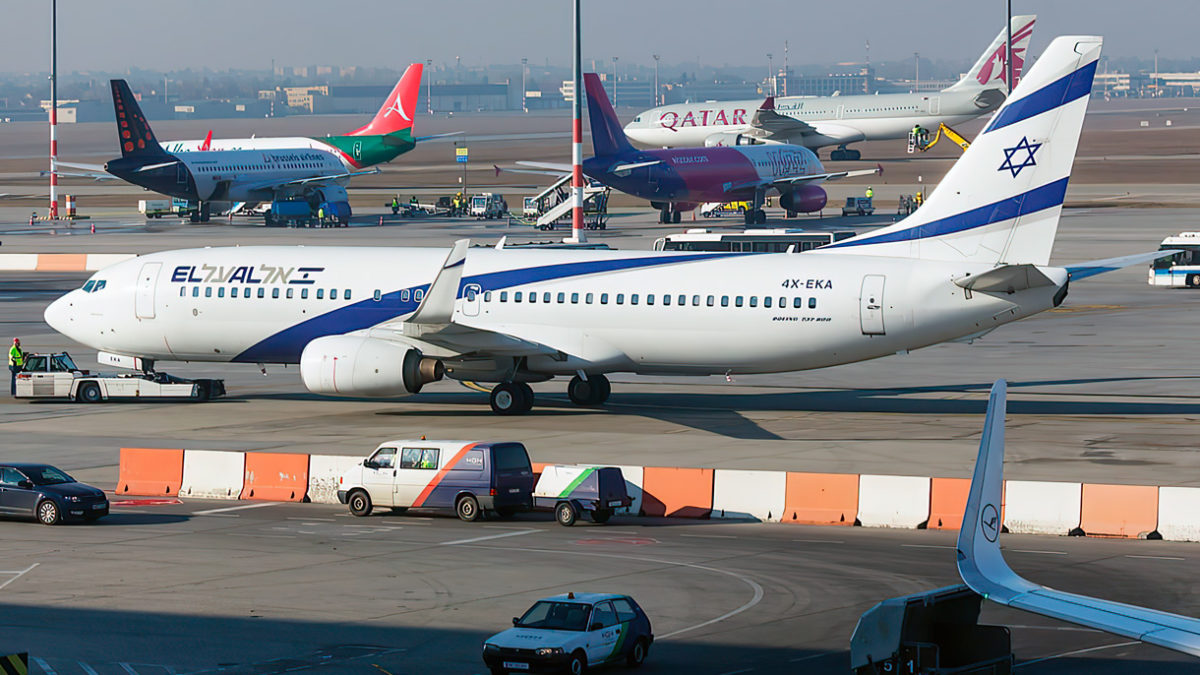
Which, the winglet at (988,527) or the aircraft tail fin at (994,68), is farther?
the aircraft tail fin at (994,68)

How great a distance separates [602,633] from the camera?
67.3ft

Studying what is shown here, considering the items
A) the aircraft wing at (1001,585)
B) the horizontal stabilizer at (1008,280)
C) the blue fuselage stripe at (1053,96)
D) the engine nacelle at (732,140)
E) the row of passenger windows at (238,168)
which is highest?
the engine nacelle at (732,140)

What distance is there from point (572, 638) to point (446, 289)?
2211 cm

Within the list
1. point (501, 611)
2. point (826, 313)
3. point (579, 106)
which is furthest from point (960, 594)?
point (579, 106)

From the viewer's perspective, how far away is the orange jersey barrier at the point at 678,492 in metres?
33.1

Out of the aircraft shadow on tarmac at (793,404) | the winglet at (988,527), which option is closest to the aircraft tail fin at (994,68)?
the aircraft shadow on tarmac at (793,404)

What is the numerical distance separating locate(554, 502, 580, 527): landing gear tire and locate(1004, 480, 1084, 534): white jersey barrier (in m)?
8.67

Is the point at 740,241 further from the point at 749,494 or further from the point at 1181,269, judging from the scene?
the point at 749,494

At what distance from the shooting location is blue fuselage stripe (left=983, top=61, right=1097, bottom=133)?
4097 cm

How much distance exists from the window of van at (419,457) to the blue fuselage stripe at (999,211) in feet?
54.6

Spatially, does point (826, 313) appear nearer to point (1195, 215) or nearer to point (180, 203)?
point (1195, 215)

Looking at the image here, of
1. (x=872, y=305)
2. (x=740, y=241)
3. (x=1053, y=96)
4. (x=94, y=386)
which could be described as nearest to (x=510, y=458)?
(x=872, y=305)

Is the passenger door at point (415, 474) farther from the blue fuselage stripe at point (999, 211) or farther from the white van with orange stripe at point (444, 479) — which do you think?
the blue fuselage stripe at point (999, 211)

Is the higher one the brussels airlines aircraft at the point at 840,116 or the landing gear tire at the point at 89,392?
the brussels airlines aircraft at the point at 840,116
